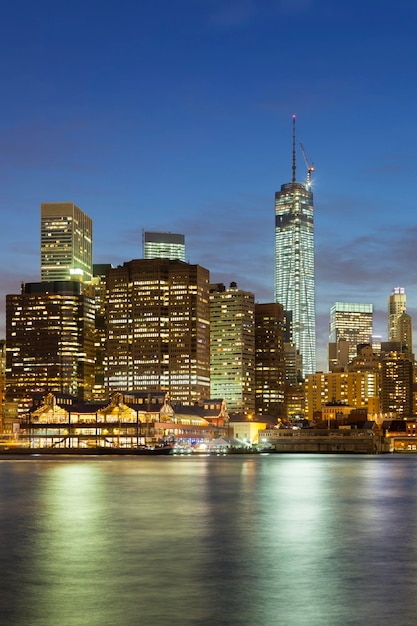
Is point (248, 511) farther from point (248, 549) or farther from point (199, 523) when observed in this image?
point (248, 549)

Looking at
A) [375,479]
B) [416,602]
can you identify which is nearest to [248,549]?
[416,602]

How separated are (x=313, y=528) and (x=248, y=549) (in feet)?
35.7

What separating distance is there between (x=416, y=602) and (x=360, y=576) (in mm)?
6322

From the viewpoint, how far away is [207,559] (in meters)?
46.7

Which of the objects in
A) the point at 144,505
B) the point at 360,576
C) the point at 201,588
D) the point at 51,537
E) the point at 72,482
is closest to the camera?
the point at 201,588

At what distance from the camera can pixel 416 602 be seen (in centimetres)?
3569

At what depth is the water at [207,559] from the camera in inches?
1336

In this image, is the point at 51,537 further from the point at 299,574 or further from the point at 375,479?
the point at 375,479

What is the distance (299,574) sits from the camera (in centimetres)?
4247

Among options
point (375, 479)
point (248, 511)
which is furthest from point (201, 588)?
point (375, 479)

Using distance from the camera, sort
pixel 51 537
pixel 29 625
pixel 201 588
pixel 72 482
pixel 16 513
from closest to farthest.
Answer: pixel 29 625 < pixel 201 588 < pixel 51 537 < pixel 16 513 < pixel 72 482

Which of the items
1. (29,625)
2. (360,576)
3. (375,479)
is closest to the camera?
(29,625)

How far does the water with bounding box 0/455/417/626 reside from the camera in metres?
33.9

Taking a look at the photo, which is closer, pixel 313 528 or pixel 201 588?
pixel 201 588
